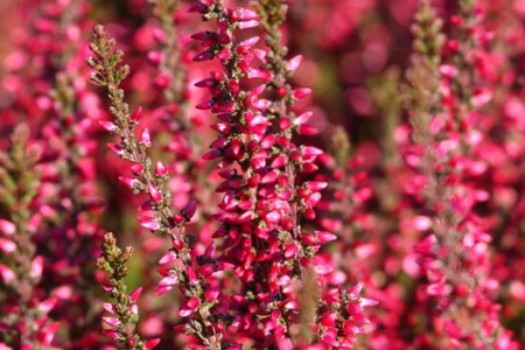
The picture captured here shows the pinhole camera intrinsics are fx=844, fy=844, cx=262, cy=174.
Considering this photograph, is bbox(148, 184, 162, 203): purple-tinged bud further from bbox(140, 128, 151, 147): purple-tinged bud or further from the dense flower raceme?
bbox(140, 128, 151, 147): purple-tinged bud

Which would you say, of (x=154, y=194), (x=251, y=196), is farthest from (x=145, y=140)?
(x=251, y=196)

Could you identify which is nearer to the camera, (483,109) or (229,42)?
(229,42)

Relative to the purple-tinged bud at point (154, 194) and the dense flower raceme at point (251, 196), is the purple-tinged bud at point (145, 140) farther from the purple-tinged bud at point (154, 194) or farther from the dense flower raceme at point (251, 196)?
the purple-tinged bud at point (154, 194)

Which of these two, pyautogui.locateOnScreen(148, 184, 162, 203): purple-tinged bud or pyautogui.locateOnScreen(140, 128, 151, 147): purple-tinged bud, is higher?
pyautogui.locateOnScreen(140, 128, 151, 147): purple-tinged bud

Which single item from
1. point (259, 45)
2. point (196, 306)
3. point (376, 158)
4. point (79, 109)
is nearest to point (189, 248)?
point (196, 306)

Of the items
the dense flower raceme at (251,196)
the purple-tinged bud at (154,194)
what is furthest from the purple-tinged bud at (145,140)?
the purple-tinged bud at (154,194)

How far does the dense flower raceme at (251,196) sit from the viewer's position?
236cm

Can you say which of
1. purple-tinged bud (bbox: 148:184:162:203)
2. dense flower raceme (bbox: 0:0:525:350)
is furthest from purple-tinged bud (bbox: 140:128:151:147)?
purple-tinged bud (bbox: 148:184:162:203)

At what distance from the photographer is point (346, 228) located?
3.47 m

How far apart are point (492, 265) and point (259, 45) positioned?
8.81 feet

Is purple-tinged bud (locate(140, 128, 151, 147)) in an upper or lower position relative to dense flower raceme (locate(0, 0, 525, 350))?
upper

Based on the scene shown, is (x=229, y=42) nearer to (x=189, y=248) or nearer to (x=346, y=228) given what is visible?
(x=189, y=248)

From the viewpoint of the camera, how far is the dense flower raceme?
7.75ft

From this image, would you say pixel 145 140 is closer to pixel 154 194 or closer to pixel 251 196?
pixel 154 194
